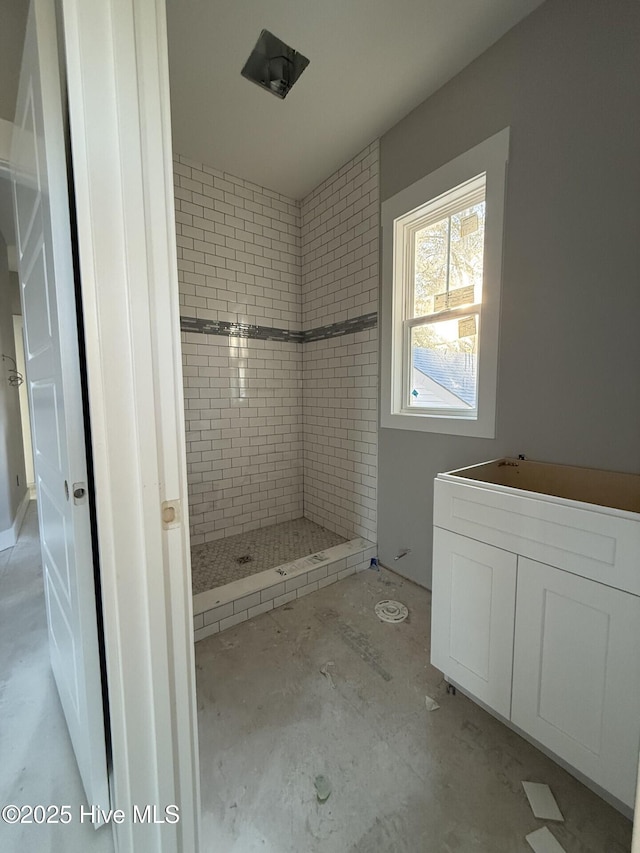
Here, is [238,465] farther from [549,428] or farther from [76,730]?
[549,428]

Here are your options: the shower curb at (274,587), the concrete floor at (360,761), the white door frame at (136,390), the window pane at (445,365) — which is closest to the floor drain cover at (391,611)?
the concrete floor at (360,761)

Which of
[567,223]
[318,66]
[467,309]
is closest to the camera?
[567,223]

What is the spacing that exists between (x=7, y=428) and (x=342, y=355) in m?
2.99

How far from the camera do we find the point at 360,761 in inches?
47.6

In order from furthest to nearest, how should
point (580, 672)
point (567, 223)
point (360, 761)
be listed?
point (567, 223) < point (360, 761) < point (580, 672)

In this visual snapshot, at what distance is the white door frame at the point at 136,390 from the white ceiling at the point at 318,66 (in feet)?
4.53

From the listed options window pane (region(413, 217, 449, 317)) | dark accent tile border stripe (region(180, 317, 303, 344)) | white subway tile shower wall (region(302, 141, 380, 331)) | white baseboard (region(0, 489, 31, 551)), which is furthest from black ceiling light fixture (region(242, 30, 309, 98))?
white baseboard (region(0, 489, 31, 551))

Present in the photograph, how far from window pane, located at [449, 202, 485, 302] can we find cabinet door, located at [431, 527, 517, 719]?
1.35m

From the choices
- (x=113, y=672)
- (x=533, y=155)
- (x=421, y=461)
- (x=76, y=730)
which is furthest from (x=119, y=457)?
(x=533, y=155)

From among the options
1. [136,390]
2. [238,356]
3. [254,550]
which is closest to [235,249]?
[238,356]

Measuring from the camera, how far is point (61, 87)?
0.79m

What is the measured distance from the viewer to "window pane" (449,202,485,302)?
189 centimetres

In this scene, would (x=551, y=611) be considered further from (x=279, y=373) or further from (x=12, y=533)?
(x=12, y=533)

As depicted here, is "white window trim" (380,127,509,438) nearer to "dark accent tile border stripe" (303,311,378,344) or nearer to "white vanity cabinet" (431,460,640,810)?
"dark accent tile border stripe" (303,311,378,344)
